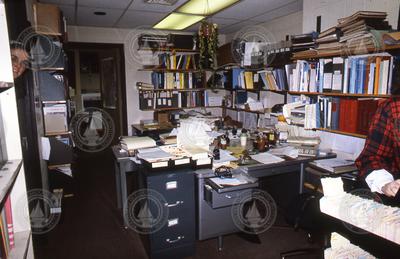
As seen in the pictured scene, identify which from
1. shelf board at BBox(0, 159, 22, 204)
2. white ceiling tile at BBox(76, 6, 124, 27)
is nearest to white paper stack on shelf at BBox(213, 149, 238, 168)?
shelf board at BBox(0, 159, 22, 204)

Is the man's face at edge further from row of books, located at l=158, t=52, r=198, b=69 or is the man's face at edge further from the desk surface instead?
row of books, located at l=158, t=52, r=198, b=69

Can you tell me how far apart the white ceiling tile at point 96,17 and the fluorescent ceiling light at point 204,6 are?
90 centimetres

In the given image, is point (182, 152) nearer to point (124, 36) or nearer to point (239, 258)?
point (239, 258)

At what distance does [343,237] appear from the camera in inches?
52.7

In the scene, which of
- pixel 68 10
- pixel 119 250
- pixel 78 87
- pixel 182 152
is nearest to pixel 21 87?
pixel 182 152

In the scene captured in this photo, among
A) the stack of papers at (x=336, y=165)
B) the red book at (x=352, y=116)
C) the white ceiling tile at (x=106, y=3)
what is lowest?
the stack of papers at (x=336, y=165)

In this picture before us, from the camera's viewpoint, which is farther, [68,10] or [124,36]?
[124,36]

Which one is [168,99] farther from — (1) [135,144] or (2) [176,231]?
(2) [176,231]

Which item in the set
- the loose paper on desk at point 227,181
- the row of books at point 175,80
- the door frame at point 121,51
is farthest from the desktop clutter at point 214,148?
the door frame at point 121,51

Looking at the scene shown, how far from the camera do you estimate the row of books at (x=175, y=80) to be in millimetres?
4855

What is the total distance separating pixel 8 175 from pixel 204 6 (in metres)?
3.12

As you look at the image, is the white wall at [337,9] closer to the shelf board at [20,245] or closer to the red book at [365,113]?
the red book at [365,113]

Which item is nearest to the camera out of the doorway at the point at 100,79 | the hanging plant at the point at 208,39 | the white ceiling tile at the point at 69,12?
Answer: the hanging plant at the point at 208,39

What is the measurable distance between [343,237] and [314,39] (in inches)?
81.0
